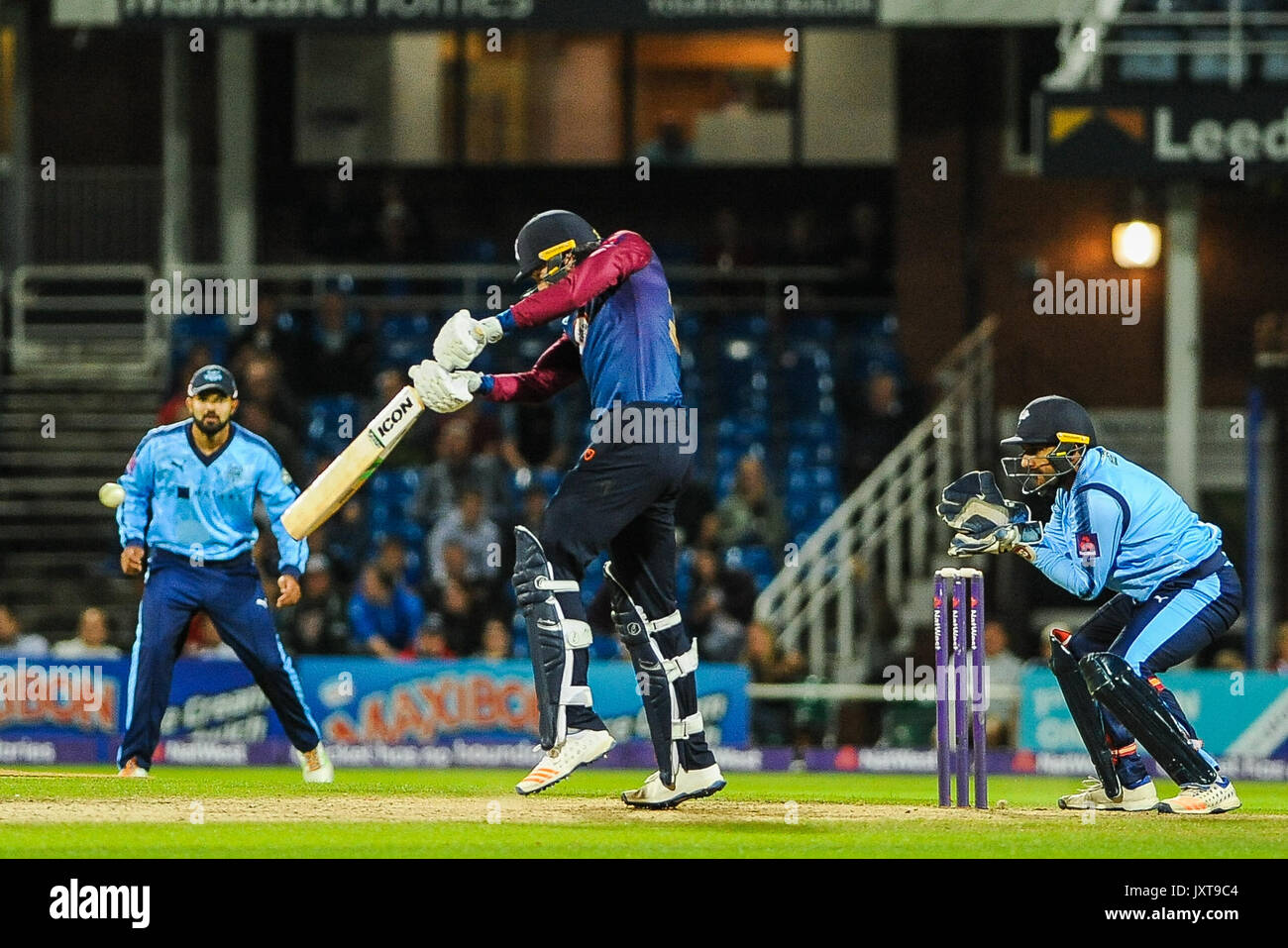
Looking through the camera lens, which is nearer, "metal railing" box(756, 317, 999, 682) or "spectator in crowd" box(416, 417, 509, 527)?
"metal railing" box(756, 317, 999, 682)

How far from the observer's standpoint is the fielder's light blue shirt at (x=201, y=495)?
1127 centimetres

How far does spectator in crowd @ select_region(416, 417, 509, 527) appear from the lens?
18.1 metres

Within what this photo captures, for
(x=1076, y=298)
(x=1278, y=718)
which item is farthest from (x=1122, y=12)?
(x=1278, y=718)

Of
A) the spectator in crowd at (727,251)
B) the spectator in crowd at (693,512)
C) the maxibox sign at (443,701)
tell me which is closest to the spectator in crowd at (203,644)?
the maxibox sign at (443,701)

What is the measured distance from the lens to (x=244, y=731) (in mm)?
16750

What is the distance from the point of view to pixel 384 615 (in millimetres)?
17125

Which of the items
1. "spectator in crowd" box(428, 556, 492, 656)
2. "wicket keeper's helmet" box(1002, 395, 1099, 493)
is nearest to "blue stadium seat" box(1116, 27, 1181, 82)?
"spectator in crowd" box(428, 556, 492, 656)

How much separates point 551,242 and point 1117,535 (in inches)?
102

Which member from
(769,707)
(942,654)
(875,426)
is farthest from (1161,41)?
(942,654)

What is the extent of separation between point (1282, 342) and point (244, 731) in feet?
30.3

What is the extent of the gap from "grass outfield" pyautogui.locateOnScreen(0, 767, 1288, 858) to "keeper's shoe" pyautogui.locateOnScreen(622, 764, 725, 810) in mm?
81

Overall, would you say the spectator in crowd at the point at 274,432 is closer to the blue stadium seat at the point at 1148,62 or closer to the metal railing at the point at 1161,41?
the metal railing at the point at 1161,41

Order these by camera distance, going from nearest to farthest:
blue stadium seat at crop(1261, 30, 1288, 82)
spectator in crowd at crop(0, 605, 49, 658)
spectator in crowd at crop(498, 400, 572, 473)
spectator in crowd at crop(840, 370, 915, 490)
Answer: spectator in crowd at crop(0, 605, 49, 658)
blue stadium seat at crop(1261, 30, 1288, 82)
spectator in crowd at crop(840, 370, 915, 490)
spectator in crowd at crop(498, 400, 572, 473)

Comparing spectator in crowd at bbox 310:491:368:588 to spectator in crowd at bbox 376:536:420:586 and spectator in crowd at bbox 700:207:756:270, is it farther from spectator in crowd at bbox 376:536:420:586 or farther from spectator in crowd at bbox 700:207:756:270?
spectator in crowd at bbox 700:207:756:270
